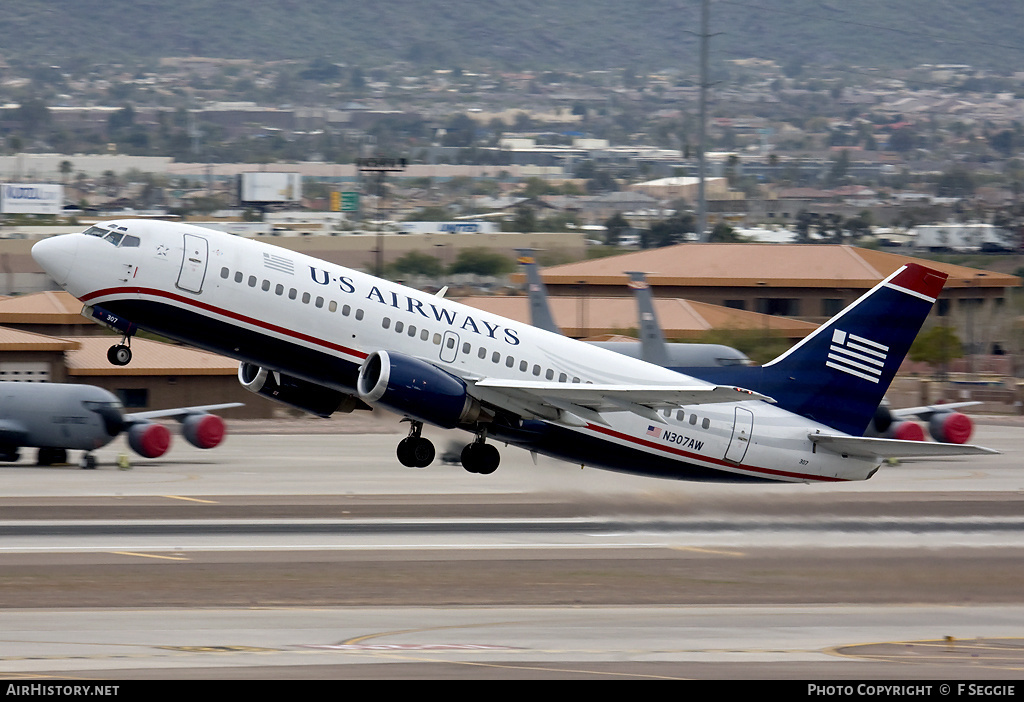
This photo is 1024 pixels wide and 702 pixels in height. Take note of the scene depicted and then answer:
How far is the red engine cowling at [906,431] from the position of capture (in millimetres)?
65000

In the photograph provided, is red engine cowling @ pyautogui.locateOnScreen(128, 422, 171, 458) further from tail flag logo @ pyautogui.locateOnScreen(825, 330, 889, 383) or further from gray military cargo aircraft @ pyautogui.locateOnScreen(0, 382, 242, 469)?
tail flag logo @ pyautogui.locateOnScreen(825, 330, 889, 383)

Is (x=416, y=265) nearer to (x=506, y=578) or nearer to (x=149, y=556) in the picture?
(x=149, y=556)

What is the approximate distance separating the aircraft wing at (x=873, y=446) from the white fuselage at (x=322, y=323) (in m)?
4.32

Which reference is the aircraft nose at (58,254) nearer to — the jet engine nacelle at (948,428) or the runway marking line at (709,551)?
the runway marking line at (709,551)

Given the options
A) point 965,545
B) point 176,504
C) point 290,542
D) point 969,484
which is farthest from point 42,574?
point 969,484

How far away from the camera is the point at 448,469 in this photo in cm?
6341

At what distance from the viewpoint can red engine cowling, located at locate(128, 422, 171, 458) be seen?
212 ft

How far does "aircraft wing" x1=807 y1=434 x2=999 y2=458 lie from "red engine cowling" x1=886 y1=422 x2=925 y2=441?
23.3 meters

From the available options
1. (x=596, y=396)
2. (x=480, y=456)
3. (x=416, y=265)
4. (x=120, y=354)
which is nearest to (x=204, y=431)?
(x=480, y=456)

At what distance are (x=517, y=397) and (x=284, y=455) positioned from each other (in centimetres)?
3258

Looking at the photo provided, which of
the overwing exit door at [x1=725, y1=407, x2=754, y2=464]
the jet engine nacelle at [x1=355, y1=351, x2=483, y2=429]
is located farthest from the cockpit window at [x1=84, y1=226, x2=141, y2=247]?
the overwing exit door at [x1=725, y1=407, x2=754, y2=464]

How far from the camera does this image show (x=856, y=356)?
43.2 m
